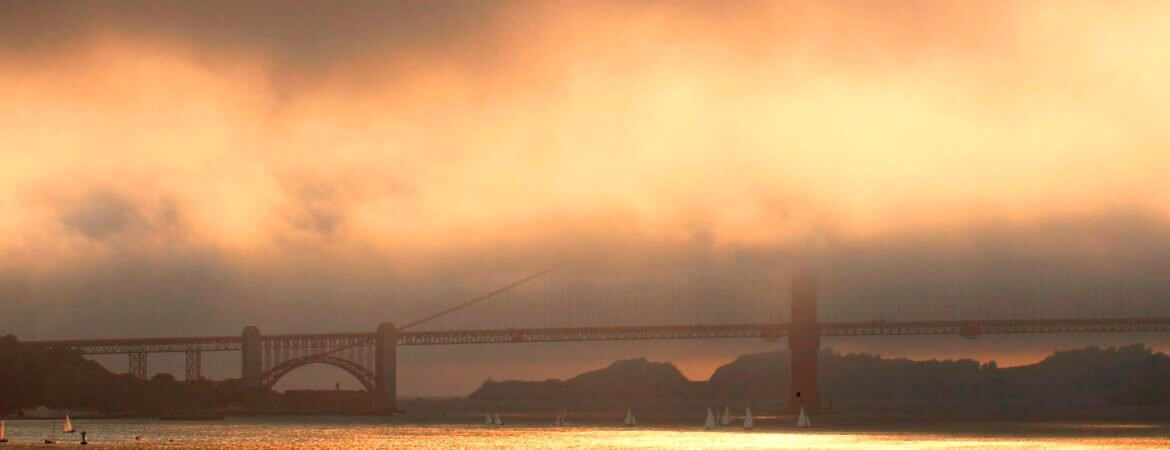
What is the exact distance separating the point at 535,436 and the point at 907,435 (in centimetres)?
2678

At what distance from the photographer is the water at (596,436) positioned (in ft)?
340

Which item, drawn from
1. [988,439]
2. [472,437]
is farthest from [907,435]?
[472,437]

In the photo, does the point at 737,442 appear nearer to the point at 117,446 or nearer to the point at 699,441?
the point at 699,441

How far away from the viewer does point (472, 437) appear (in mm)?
122062

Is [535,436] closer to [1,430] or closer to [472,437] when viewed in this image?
[472,437]

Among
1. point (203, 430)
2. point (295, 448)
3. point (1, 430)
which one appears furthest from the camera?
point (203, 430)

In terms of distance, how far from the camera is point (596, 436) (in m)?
122

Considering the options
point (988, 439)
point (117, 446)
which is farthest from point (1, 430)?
point (988, 439)

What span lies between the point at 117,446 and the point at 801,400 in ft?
290

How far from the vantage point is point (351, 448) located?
95.3 metres

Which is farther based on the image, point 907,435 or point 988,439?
point 907,435

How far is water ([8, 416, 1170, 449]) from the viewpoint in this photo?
104m

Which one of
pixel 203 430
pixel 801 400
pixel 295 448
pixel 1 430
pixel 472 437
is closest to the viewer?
pixel 295 448

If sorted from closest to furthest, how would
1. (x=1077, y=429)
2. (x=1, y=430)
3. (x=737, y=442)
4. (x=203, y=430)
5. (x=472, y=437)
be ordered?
(x=1, y=430)
(x=737, y=442)
(x=472, y=437)
(x=203, y=430)
(x=1077, y=429)
